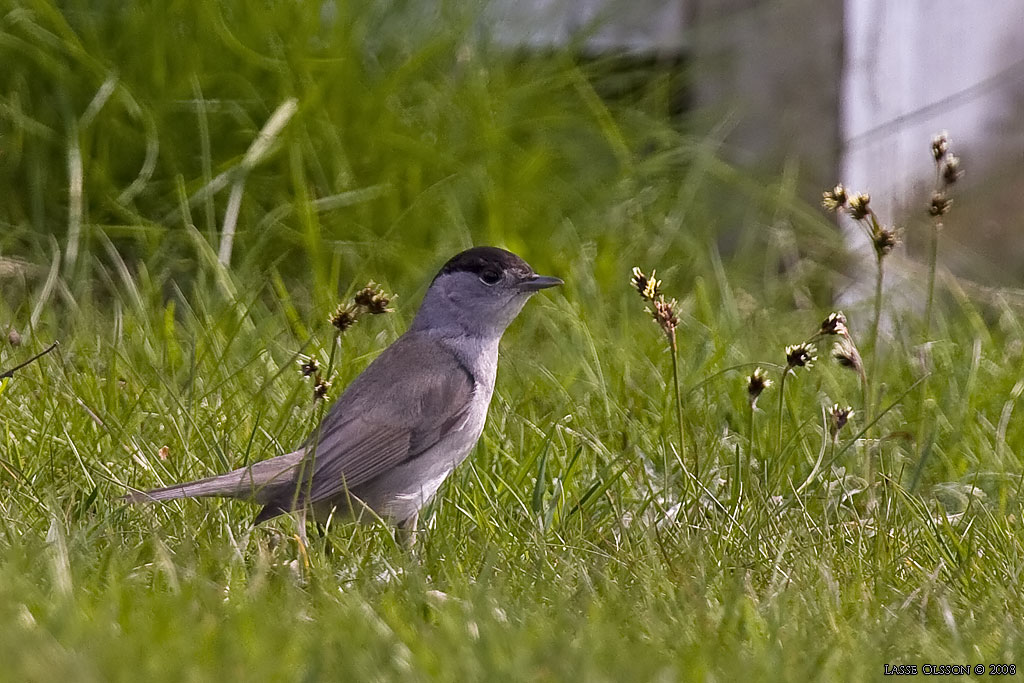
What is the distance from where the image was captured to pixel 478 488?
149 inches

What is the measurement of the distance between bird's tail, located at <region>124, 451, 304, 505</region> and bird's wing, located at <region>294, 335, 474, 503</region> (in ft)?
0.25

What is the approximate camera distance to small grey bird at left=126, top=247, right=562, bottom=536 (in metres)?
3.54

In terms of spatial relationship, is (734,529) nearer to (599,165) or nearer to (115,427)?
(115,427)

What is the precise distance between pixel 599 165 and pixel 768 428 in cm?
276

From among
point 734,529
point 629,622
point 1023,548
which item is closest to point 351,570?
point 629,622

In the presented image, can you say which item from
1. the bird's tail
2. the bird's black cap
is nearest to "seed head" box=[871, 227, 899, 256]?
the bird's black cap


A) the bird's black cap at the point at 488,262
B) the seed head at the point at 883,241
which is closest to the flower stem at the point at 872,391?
the seed head at the point at 883,241

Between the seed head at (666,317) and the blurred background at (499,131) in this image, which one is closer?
the seed head at (666,317)

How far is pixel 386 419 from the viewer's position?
3.86 metres

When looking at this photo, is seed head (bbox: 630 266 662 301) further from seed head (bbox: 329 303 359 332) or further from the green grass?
seed head (bbox: 329 303 359 332)

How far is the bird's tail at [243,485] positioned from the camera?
3357 mm

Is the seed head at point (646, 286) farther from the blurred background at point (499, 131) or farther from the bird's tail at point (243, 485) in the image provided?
the blurred background at point (499, 131)

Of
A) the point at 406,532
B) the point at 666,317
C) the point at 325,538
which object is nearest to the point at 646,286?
the point at 666,317

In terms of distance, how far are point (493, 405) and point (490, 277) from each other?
0.43m
